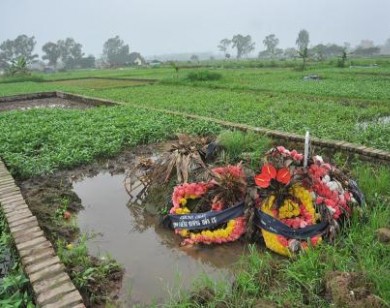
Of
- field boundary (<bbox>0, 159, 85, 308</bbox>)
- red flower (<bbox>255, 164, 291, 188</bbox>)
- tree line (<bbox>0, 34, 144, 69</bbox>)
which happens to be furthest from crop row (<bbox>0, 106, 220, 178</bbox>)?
tree line (<bbox>0, 34, 144, 69</bbox>)

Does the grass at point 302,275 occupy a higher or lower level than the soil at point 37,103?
higher

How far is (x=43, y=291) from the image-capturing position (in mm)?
2588

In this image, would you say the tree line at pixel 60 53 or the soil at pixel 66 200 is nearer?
the soil at pixel 66 200

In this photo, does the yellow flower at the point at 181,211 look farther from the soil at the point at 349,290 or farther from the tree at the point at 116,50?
the tree at the point at 116,50

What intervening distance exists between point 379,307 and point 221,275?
128 centimetres

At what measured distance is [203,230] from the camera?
380 cm

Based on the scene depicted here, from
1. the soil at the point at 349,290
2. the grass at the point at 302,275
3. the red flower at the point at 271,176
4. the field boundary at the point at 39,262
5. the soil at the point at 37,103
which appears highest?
the red flower at the point at 271,176

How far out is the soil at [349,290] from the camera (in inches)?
95.0

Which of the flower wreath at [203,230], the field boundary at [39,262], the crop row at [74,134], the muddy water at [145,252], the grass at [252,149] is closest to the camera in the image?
the field boundary at [39,262]

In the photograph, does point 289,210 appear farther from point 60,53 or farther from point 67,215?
point 60,53

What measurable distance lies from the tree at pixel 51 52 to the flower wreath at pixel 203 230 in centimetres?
10319

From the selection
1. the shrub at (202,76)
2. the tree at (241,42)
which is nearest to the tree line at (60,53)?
the tree at (241,42)

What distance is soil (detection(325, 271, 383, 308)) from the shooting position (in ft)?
7.91

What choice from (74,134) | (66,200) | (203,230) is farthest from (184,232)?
(74,134)
